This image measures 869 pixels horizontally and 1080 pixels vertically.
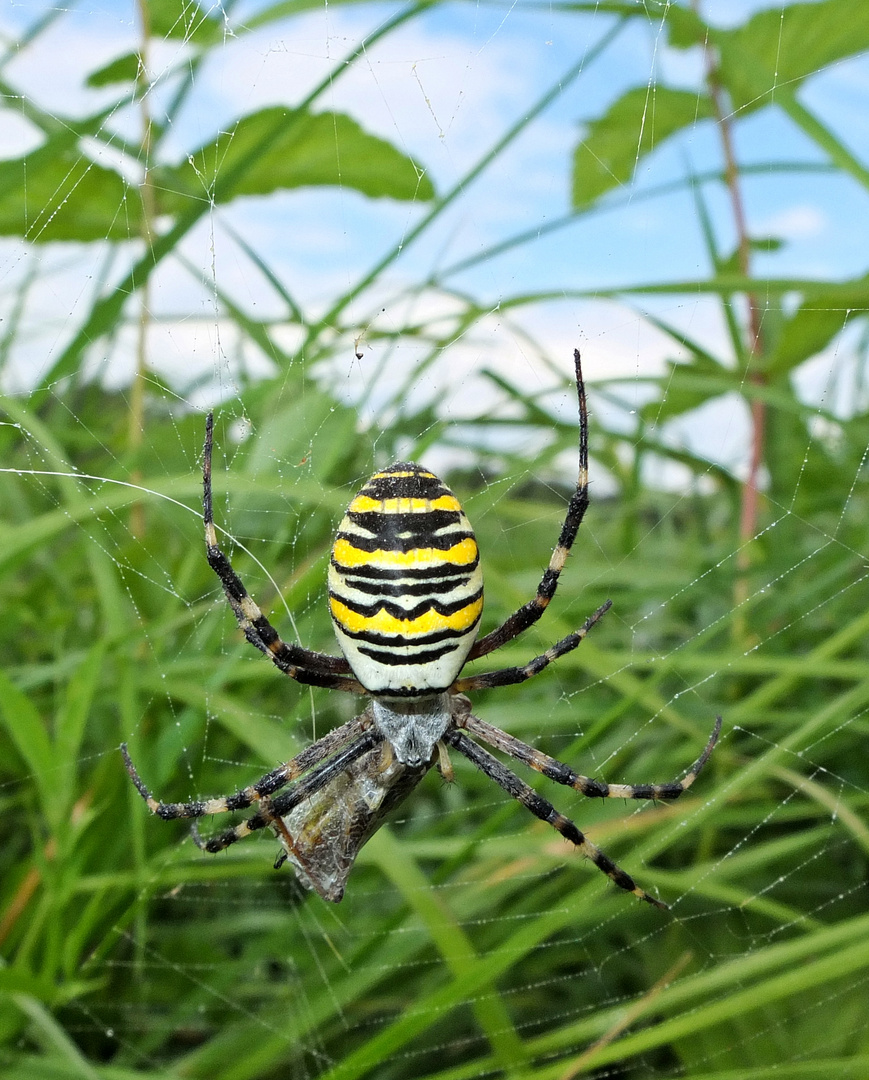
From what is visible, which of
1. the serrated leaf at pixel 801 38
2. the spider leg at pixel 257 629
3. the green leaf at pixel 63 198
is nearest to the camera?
the spider leg at pixel 257 629

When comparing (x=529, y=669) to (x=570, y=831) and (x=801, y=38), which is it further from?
(x=801, y=38)

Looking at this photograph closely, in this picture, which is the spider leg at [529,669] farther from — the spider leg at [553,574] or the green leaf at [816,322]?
the green leaf at [816,322]

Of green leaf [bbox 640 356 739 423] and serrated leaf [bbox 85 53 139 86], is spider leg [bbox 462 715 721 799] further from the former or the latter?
serrated leaf [bbox 85 53 139 86]

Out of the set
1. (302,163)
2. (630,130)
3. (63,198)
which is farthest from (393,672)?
(630,130)

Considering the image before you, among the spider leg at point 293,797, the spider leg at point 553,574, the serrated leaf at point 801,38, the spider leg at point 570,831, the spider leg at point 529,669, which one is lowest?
the spider leg at point 570,831

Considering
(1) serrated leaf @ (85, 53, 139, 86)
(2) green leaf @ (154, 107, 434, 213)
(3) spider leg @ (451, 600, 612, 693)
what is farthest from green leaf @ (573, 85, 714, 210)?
(3) spider leg @ (451, 600, 612, 693)

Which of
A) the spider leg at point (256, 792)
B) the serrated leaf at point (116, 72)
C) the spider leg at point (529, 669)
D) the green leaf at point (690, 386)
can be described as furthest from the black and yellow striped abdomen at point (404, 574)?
the serrated leaf at point (116, 72)

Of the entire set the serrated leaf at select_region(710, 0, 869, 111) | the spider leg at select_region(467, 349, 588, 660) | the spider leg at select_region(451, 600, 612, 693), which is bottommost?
the spider leg at select_region(451, 600, 612, 693)
